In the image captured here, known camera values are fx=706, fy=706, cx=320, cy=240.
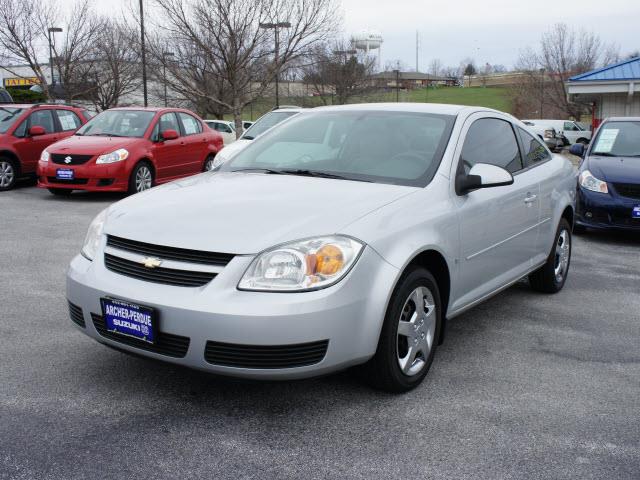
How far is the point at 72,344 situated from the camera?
14.5ft

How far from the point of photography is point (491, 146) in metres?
4.92

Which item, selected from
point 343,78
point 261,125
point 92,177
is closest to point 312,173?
point 92,177

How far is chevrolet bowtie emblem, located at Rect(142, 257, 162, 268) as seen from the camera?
→ 10.9 feet

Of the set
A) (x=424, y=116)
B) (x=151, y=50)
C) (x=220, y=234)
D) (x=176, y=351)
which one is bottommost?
(x=176, y=351)

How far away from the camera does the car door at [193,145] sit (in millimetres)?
13203

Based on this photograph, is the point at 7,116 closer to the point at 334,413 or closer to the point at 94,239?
the point at 94,239

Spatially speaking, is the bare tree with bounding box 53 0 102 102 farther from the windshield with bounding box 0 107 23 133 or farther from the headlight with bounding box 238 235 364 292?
the headlight with bounding box 238 235 364 292

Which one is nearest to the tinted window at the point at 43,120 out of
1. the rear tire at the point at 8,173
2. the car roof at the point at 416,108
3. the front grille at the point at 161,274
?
the rear tire at the point at 8,173

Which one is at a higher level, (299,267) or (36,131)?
(36,131)

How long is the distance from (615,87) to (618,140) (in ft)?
46.6

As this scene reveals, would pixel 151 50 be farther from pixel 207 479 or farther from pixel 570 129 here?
pixel 207 479

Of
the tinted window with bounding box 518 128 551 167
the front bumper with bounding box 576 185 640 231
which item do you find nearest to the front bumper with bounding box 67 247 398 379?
the tinted window with bounding box 518 128 551 167

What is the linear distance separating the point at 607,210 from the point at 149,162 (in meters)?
7.41

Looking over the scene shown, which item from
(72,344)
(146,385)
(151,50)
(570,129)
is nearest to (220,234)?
(146,385)
